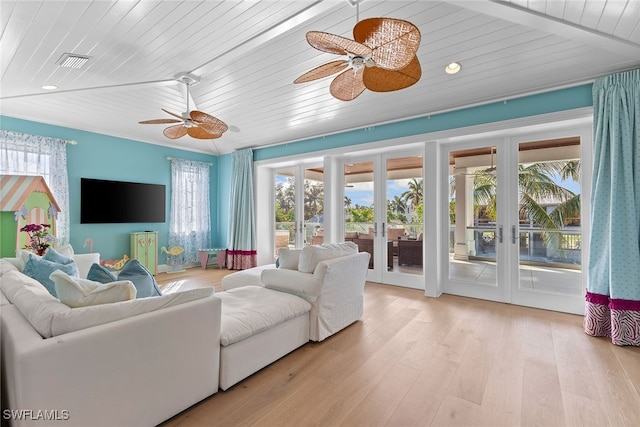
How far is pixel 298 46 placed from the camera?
3.07 m

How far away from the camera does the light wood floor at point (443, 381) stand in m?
1.71

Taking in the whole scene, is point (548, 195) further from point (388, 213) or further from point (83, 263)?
point (83, 263)

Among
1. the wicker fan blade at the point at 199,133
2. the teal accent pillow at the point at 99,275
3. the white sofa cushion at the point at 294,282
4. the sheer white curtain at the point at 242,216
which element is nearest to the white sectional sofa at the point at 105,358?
the teal accent pillow at the point at 99,275

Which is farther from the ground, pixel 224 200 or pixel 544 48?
pixel 544 48

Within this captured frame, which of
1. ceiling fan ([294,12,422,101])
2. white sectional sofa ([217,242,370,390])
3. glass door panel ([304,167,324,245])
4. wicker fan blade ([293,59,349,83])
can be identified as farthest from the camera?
glass door panel ([304,167,324,245])

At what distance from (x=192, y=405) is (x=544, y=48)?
13.4ft

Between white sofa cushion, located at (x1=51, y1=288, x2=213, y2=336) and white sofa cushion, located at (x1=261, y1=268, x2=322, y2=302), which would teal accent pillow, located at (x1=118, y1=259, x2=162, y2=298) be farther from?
white sofa cushion, located at (x1=261, y1=268, x2=322, y2=302)

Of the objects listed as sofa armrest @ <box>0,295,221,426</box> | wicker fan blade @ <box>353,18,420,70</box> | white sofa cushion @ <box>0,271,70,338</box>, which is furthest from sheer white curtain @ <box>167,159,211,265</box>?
wicker fan blade @ <box>353,18,420,70</box>

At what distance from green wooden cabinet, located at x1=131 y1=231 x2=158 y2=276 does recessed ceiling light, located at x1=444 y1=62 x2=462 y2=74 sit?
5.46 m

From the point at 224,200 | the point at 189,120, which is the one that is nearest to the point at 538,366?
the point at 189,120

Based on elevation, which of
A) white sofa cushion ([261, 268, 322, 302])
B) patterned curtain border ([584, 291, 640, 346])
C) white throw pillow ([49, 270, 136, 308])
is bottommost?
patterned curtain border ([584, 291, 640, 346])

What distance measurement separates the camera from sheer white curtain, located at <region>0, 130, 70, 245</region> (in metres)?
4.19

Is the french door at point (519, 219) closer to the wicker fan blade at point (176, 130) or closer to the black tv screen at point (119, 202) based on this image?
the wicker fan blade at point (176, 130)

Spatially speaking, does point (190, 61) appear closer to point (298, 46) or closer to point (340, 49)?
point (298, 46)
